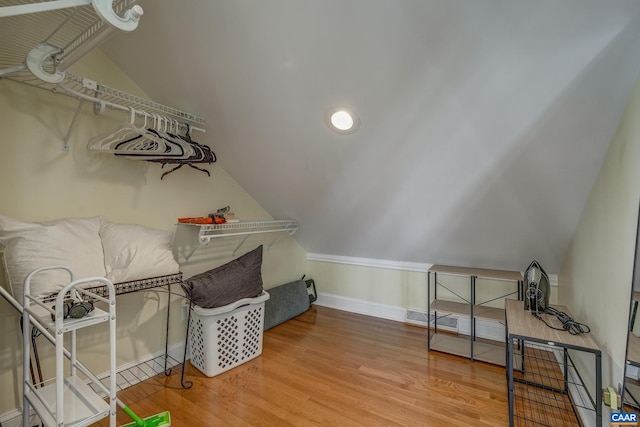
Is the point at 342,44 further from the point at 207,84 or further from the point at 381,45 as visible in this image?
the point at 207,84

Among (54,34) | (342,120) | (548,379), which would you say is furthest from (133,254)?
(548,379)

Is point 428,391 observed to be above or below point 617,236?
below

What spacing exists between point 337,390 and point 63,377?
144 centimetres

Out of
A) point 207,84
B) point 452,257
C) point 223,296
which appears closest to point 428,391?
point 452,257

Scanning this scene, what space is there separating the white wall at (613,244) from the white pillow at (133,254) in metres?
2.23

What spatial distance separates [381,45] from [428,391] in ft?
6.59

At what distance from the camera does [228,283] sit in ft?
7.04

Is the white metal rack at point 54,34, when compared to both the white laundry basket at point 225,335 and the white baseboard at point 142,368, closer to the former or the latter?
the white laundry basket at point 225,335

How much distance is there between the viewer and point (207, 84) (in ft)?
5.90

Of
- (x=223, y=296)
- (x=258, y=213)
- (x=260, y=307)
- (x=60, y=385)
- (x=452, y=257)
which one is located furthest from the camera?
(x=258, y=213)

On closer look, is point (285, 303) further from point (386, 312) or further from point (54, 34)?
point (54, 34)

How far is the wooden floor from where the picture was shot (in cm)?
168

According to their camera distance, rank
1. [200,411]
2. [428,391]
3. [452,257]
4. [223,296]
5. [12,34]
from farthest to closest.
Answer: [452,257]
[223,296]
[428,391]
[200,411]
[12,34]

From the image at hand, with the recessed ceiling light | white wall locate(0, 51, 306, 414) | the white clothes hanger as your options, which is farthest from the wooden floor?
the recessed ceiling light
